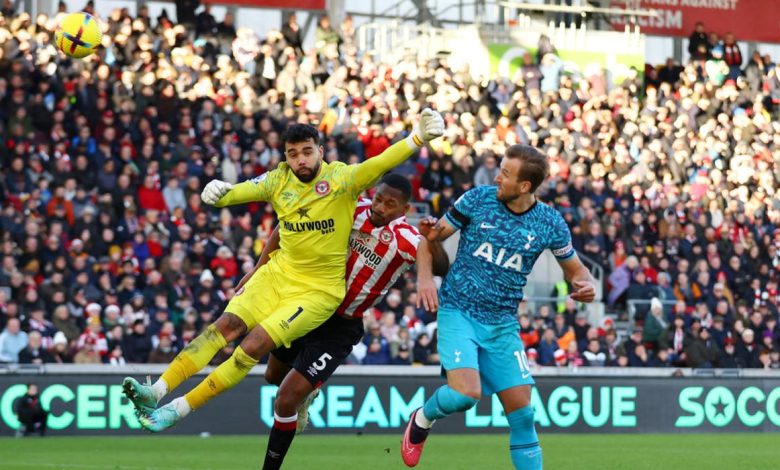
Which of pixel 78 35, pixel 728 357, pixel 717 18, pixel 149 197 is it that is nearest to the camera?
pixel 78 35

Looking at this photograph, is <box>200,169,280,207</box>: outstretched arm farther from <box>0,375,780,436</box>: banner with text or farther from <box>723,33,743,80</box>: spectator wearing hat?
<box>723,33,743,80</box>: spectator wearing hat

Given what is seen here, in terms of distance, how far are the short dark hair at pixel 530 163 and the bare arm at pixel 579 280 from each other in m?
0.65

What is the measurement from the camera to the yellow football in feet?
47.5

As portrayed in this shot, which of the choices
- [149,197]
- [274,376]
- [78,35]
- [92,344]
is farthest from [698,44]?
[274,376]

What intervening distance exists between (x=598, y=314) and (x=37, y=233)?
9583 mm

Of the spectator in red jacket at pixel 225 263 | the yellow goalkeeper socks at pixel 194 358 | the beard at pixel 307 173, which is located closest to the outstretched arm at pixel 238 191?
the beard at pixel 307 173

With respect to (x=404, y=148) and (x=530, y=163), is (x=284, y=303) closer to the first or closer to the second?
(x=404, y=148)

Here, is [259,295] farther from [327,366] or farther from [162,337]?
[162,337]

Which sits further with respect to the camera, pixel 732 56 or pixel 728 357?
pixel 732 56

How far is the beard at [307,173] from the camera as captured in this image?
35.8ft

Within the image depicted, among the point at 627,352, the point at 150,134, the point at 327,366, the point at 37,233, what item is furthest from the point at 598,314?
the point at 327,366

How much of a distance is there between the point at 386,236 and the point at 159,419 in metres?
2.29

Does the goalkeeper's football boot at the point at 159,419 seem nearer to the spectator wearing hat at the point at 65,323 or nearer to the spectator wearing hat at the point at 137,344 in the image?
the spectator wearing hat at the point at 65,323

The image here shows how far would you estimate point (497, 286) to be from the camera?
1058 centimetres
